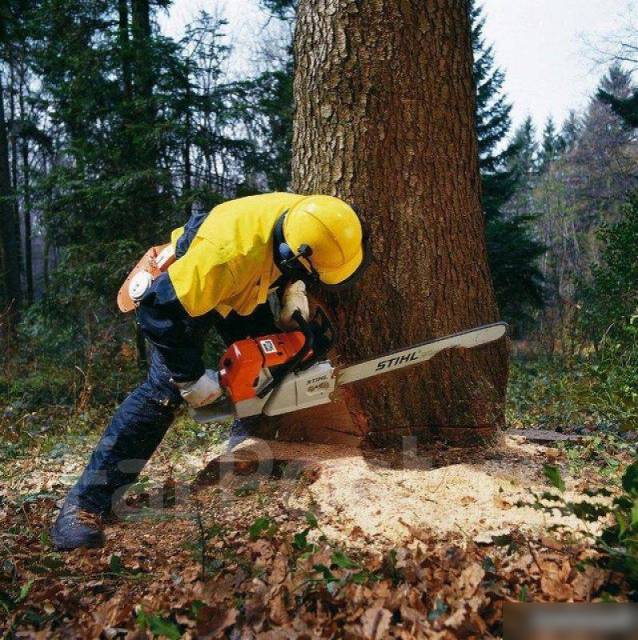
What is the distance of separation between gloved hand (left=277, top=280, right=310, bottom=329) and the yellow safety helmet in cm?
19

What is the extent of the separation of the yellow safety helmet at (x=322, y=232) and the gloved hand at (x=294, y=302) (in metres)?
0.19

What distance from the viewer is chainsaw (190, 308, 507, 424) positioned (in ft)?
9.03

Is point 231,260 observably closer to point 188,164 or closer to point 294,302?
point 294,302

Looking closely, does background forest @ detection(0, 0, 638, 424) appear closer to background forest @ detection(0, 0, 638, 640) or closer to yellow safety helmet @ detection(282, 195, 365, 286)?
background forest @ detection(0, 0, 638, 640)

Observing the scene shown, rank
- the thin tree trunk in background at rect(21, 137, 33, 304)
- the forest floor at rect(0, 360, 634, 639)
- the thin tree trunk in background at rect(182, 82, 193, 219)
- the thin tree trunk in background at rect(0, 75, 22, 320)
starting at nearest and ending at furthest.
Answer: the forest floor at rect(0, 360, 634, 639)
the thin tree trunk in background at rect(182, 82, 193, 219)
the thin tree trunk in background at rect(21, 137, 33, 304)
the thin tree trunk in background at rect(0, 75, 22, 320)

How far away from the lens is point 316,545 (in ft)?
7.23

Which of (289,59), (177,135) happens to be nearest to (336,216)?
(177,135)

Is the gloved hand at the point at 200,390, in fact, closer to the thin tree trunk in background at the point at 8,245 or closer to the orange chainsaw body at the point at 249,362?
the orange chainsaw body at the point at 249,362

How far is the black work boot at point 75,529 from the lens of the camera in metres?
2.56

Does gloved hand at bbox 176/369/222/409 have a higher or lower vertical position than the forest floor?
higher

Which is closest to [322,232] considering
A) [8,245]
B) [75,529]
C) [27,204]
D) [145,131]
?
[75,529]

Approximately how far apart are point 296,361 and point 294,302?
299 mm

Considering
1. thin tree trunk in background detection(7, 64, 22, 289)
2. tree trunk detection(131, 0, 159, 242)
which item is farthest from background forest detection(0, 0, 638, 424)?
thin tree trunk in background detection(7, 64, 22, 289)

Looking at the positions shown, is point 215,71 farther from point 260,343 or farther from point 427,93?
point 260,343
